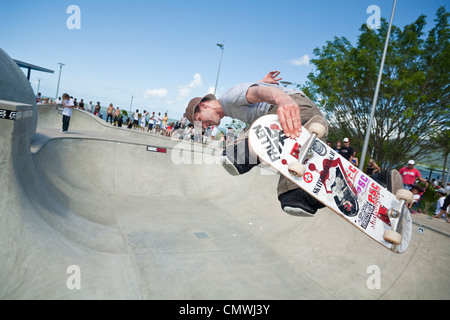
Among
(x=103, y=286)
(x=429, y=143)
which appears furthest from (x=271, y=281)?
(x=429, y=143)

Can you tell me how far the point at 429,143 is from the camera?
50.7 feet

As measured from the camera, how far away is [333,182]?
3533 mm

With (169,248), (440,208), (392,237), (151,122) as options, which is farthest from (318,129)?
(151,122)

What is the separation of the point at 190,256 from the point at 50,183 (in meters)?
4.09

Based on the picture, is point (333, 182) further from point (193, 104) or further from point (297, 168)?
point (193, 104)

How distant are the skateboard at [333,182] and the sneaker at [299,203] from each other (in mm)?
183

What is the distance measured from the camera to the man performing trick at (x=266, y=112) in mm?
3031

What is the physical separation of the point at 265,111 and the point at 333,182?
1.33 meters

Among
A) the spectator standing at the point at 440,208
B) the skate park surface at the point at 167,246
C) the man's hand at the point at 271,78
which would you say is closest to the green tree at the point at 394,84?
the spectator standing at the point at 440,208

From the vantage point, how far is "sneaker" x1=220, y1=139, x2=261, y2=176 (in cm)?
382

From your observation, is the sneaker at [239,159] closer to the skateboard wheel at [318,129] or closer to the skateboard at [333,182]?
the skateboard at [333,182]
